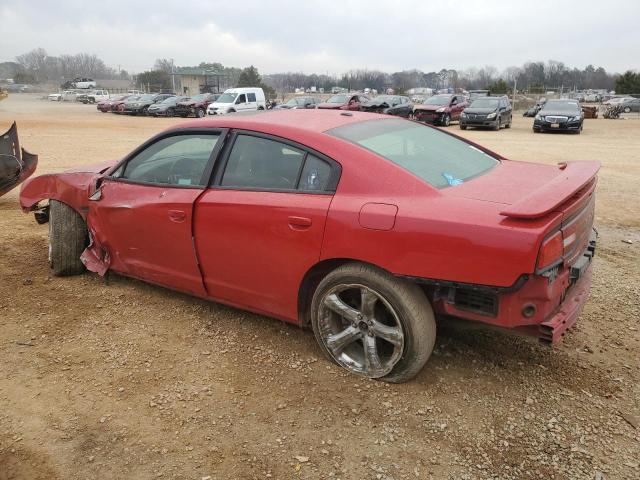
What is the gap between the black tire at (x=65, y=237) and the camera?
4.47 meters

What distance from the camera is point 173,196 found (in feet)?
11.7

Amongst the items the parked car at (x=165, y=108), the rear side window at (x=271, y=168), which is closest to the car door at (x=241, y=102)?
the parked car at (x=165, y=108)

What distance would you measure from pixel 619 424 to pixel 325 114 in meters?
2.60

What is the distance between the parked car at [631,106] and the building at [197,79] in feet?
161

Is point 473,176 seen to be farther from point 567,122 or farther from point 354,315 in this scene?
point 567,122

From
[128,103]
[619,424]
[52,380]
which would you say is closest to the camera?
[619,424]

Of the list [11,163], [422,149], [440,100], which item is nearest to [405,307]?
[422,149]

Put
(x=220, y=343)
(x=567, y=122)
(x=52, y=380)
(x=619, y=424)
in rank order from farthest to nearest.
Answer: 1. (x=567, y=122)
2. (x=220, y=343)
3. (x=52, y=380)
4. (x=619, y=424)

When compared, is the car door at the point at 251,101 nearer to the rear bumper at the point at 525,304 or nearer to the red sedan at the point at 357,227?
the red sedan at the point at 357,227

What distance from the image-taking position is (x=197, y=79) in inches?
2908

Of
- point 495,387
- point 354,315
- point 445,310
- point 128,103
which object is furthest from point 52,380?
point 128,103

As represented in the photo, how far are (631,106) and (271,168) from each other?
145 feet

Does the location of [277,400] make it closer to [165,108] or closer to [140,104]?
[165,108]

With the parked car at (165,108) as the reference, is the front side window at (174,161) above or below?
below
